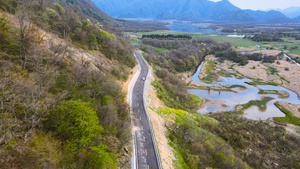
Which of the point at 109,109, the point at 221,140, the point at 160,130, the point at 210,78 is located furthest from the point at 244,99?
the point at 109,109

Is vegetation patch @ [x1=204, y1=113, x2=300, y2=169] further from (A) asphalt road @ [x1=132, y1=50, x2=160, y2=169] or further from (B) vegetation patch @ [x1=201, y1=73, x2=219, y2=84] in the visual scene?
(B) vegetation patch @ [x1=201, y1=73, x2=219, y2=84]

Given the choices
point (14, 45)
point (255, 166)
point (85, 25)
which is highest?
point (85, 25)

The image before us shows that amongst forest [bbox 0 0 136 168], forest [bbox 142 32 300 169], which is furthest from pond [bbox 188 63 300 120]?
forest [bbox 0 0 136 168]

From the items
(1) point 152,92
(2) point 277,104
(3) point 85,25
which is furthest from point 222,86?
(3) point 85,25

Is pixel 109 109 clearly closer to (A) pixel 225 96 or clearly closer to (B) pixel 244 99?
(A) pixel 225 96

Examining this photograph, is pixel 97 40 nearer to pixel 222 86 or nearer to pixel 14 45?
pixel 14 45

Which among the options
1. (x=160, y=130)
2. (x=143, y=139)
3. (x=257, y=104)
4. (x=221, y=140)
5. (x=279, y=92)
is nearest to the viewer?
(x=143, y=139)

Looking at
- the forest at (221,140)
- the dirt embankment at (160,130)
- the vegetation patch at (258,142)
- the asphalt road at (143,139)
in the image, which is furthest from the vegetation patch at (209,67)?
the asphalt road at (143,139)

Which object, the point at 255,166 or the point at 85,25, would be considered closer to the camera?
the point at 255,166

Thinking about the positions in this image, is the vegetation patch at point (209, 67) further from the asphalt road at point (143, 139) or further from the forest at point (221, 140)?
the asphalt road at point (143, 139)
